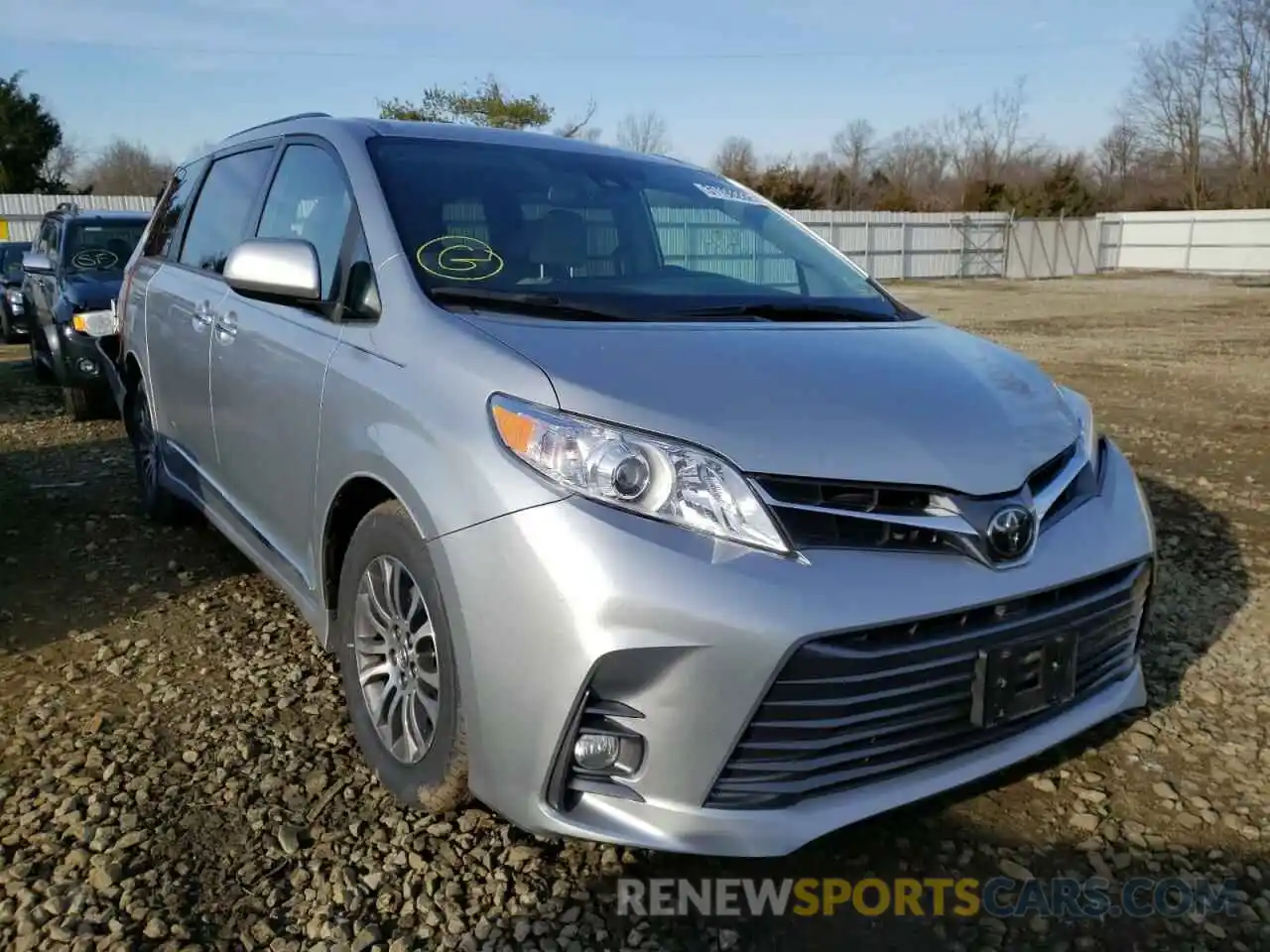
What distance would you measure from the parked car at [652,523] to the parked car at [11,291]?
41.3 feet

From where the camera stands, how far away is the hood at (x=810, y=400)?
2.11m

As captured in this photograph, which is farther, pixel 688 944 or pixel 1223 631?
pixel 1223 631

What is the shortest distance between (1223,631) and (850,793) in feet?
7.84

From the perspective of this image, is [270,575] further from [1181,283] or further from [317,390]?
[1181,283]

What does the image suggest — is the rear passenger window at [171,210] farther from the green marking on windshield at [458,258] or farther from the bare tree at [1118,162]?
the bare tree at [1118,162]

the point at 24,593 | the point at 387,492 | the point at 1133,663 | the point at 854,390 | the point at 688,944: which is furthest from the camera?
the point at 24,593

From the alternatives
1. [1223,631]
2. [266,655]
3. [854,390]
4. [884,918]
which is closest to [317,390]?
[266,655]

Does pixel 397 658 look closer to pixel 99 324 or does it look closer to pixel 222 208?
pixel 222 208

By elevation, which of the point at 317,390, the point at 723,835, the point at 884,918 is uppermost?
the point at 317,390

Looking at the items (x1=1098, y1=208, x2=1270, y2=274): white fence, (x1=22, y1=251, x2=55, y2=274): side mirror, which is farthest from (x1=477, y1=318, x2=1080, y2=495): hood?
(x1=1098, y1=208, x2=1270, y2=274): white fence

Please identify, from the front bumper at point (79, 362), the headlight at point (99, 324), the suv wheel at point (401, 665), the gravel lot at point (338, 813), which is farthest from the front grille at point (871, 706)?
the front bumper at point (79, 362)

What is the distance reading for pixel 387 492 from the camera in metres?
2.54

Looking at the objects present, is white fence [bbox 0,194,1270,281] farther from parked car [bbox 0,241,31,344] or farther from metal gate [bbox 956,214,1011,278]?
parked car [bbox 0,241,31,344]

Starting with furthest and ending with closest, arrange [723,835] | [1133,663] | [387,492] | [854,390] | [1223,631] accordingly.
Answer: [1223,631] < [1133,663] < [387,492] < [854,390] < [723,835]
